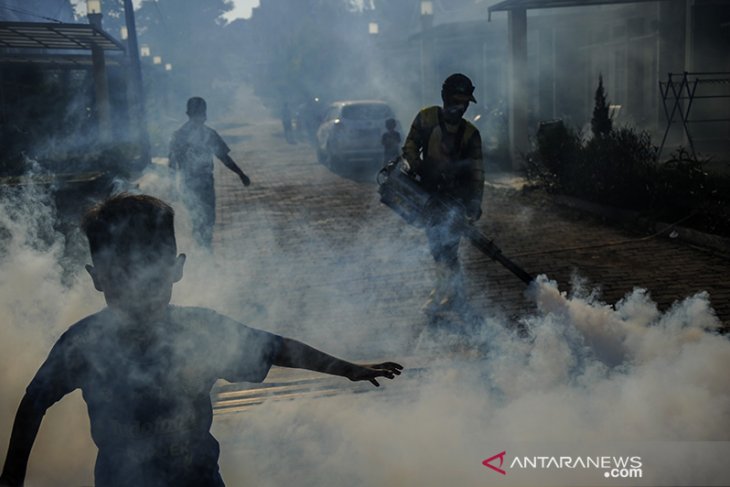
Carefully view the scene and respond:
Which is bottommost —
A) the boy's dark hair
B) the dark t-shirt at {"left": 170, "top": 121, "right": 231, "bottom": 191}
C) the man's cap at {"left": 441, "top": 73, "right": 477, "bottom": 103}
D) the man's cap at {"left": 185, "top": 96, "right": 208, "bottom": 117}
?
the dark t-shirt at {"left": 170, "top": 121, "right": 231, "bottom": 191}

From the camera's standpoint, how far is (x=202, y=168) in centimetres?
909

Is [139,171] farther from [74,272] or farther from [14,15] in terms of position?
[74,272]

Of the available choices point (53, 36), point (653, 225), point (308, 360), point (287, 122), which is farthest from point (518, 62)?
point (287, 122)

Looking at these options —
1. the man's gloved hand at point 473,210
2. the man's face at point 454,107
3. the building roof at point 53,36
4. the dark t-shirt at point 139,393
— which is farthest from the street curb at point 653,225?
the building roof at point 53,36

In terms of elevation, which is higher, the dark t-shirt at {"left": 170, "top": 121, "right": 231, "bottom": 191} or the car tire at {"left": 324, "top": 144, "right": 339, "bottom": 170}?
the dark t-shirt at {"left": 170, "top": 121, "right": 231, "bottom": 191}

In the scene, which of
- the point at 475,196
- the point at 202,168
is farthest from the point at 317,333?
the point at 202,168

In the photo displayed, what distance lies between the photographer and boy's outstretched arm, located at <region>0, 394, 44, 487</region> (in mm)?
2422

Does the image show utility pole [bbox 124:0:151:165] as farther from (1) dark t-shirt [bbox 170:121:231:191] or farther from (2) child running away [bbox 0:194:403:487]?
(2) child running away [bbox 0:194:403:487]

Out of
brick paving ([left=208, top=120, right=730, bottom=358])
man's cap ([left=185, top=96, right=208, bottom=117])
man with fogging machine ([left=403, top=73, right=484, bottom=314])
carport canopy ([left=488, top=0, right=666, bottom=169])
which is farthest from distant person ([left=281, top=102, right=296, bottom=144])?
man with fogging machine ([left=403, top=73, right=484, bottom=314])

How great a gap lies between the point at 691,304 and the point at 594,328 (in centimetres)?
165

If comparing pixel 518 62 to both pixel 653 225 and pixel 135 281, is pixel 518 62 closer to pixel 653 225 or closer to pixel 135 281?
pixel 653 225

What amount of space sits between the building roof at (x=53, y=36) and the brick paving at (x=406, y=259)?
454cm

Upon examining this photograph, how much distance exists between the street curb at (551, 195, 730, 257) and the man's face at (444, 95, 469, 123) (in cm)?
374

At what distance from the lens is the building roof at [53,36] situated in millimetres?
15073
